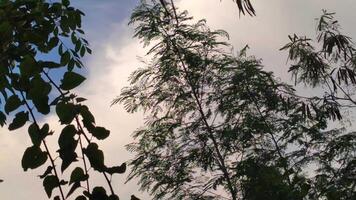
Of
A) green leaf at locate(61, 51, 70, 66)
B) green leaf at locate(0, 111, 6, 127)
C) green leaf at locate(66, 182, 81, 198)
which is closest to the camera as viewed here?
green leaf at locate(66, 182, 81, 198)

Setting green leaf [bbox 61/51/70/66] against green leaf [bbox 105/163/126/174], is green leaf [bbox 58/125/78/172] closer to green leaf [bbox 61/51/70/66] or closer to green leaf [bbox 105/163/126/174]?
green leaf [bbox 105/163/126/174]

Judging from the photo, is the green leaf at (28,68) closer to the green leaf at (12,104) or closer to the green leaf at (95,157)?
the green leaf at (12,104)

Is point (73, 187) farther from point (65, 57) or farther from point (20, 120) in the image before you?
point (65, 57)

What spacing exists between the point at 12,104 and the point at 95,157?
0.18 m

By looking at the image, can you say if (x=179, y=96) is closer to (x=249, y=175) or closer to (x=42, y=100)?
(x=249, y=175)

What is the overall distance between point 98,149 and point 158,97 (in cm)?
663

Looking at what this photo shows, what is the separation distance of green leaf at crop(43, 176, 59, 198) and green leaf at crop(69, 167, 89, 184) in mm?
34

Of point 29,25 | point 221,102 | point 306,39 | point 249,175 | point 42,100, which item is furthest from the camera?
point 221,102

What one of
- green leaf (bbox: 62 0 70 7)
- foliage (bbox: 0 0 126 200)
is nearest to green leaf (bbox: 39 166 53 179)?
Answer: foliage (bbox: 0 0 126 200)

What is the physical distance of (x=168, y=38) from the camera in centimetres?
727

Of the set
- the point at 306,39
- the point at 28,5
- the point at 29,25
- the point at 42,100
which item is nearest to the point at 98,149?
the point at 42,100

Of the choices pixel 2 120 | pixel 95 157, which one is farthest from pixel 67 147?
pixel 2 120

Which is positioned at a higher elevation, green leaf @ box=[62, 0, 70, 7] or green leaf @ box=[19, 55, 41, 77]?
green leaf @ box=[62, 0, 70, 7]

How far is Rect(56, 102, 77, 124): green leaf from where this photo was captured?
812 millimetres
